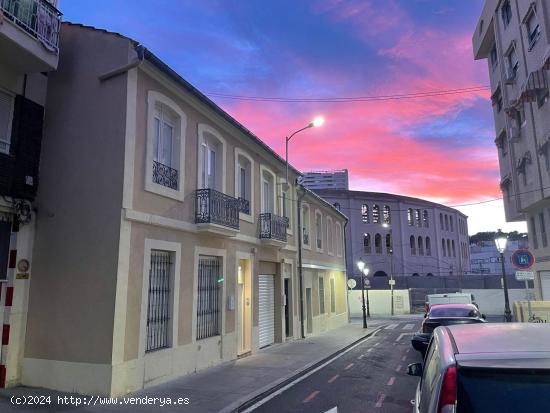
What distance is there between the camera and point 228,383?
9.97m

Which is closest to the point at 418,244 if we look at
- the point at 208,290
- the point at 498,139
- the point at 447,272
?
the point at 447,272

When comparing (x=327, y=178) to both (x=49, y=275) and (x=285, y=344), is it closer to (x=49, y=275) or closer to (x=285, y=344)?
(x=285, y=344)

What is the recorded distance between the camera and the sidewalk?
784 centimetres

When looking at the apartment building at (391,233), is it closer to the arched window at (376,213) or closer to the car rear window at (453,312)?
the arched window at (376,213)

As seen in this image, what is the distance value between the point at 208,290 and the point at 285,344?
613 cm

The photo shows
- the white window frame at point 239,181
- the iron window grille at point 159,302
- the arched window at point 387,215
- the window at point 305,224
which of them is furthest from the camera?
the arched window at point 387,215

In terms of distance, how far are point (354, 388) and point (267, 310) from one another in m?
7.54

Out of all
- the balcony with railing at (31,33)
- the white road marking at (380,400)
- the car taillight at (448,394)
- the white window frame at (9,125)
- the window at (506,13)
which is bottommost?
the white road marking at (380,400)

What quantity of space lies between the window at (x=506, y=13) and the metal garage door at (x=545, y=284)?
14.2 m

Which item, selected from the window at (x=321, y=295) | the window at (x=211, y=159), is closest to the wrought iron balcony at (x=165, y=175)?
the window at (x=211, y=159)

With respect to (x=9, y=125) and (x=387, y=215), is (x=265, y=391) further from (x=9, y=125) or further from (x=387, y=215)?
(x=387, y=215)

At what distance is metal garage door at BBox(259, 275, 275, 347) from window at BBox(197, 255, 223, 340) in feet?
12.2

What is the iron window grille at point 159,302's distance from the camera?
1004cm

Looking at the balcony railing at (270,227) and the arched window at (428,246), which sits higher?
the arched window at (428,246)
